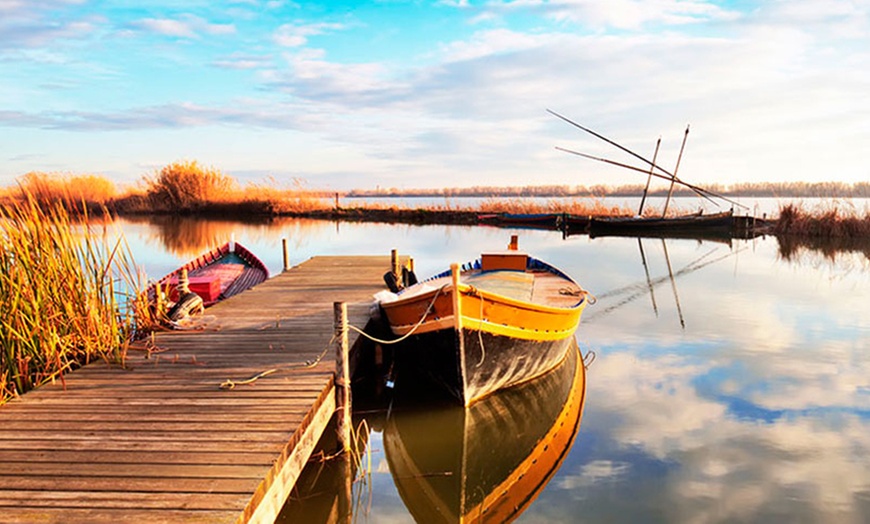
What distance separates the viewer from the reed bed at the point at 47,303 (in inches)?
219

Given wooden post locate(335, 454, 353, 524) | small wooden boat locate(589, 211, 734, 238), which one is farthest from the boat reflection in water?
small wooden boat locate(589, 211, 734, 238)

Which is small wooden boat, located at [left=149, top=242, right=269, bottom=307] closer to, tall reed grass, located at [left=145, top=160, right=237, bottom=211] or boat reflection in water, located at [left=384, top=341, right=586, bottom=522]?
boat reflection in water, located at [left=384, top=341, right=586, bottom=522]

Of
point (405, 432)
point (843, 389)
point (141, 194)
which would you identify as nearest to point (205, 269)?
point (405, 432)

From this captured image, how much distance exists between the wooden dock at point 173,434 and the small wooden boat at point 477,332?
102 centimetres

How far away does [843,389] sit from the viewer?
8211 millimetres

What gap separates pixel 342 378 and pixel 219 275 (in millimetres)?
8217

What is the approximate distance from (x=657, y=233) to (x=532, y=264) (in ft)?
73.0

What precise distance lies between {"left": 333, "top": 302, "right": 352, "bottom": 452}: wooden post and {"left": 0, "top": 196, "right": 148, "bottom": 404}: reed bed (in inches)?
91.3

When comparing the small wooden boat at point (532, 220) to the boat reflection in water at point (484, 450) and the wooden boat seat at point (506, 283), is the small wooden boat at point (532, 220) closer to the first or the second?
the wooden boat seat at point (506, 283)

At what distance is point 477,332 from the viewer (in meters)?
6.61

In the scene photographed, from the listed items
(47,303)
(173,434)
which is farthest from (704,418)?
(47,303)

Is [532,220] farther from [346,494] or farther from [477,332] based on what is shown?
[346,494]

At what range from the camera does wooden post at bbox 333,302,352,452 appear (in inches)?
229

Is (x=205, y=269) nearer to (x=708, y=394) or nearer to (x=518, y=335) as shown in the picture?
(x=518, y=335)
